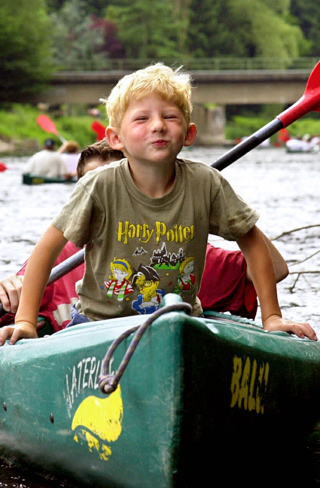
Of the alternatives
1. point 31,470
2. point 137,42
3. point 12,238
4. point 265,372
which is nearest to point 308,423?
point 265,372

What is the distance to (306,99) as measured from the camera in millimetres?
3430

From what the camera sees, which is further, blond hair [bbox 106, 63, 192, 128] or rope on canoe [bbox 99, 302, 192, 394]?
blond hair [bbox 106, 63, 192, 128]

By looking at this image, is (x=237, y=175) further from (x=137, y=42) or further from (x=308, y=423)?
(x=137, y=42)

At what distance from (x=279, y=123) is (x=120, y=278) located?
119 centimetres

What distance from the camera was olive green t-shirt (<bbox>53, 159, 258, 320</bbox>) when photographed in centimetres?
232

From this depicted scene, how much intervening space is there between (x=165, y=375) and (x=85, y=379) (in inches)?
9.9

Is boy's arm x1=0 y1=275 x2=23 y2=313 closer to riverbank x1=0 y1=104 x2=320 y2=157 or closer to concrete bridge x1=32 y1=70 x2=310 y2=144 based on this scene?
riverbank x1=0 y1=104 x2=320 y2=157

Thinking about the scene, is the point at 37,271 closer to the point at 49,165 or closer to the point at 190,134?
the point at 190,134

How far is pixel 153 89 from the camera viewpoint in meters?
2.27

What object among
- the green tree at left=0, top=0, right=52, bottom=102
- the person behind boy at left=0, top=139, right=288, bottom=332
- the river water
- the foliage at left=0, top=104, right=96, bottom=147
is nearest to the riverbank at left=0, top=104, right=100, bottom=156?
the foliage at left=0, top=104, right=96, bottom=147

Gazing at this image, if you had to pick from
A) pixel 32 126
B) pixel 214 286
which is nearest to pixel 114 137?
pixel 214 286

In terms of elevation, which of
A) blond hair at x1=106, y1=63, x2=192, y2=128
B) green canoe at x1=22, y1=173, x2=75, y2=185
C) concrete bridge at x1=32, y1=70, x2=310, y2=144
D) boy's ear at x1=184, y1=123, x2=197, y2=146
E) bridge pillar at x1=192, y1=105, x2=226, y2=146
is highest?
blond hair at x1=106, y1=63, x2=192, y2=128

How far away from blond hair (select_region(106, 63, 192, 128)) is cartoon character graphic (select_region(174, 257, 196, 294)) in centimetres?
35

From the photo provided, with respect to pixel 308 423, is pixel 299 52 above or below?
below
